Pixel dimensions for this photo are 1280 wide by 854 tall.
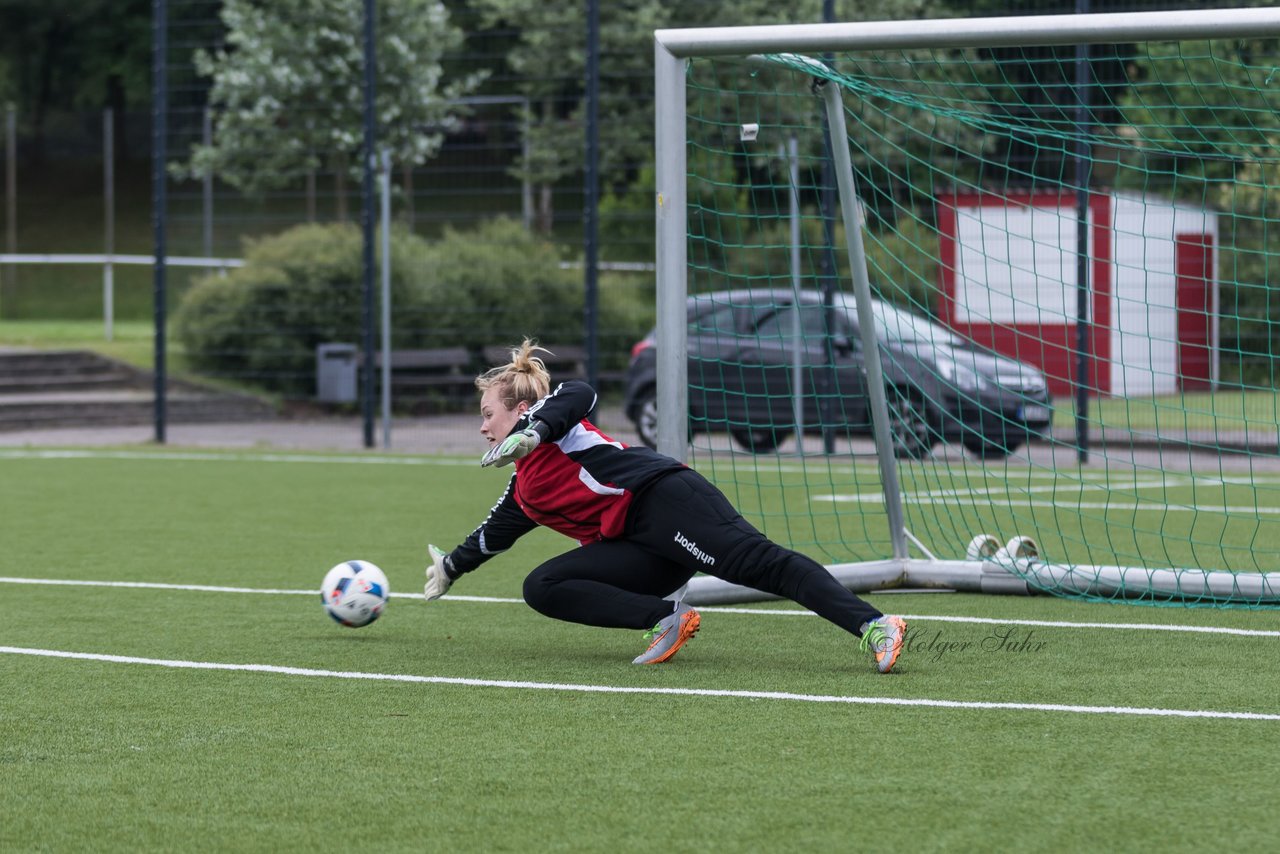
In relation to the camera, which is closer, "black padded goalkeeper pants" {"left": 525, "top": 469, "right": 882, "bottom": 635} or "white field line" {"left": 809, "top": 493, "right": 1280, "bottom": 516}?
"black padded goalkeeper pants" {"left": 525, "top": 469, "right": 882, "bottom": 635}

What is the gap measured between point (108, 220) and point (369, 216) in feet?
72.8

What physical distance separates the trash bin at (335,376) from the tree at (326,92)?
2.11 m

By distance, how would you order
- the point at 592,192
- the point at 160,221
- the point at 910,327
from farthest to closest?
the point at 160,221 → the point at 592,192 → the point at 910,327

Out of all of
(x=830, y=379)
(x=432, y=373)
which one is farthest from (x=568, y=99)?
(x=830, y=379)

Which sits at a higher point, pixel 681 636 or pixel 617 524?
pixel 617 524

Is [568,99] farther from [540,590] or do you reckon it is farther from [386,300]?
[540,590]

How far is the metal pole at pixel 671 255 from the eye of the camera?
6820mm

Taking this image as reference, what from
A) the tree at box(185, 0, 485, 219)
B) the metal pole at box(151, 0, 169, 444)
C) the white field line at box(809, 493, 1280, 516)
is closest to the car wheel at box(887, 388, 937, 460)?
the white field line at box(809, 493, 1280, 516)

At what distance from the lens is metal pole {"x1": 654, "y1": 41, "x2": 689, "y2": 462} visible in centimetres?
682

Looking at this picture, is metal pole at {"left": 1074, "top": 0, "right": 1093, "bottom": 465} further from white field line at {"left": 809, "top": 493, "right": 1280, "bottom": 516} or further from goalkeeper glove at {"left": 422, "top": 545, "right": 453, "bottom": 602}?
goalkeeper glove at {"left": 422, "top": 545, "right": 453, "bottom": 602}

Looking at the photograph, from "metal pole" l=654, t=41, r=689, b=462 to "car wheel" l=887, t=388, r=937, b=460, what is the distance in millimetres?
1285

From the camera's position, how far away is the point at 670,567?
6047 millimetres

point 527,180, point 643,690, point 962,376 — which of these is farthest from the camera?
point 527,180

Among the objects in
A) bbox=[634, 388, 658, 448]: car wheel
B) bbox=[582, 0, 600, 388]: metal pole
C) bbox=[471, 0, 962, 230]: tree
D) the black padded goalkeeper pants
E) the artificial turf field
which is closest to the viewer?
the artificial turf field
